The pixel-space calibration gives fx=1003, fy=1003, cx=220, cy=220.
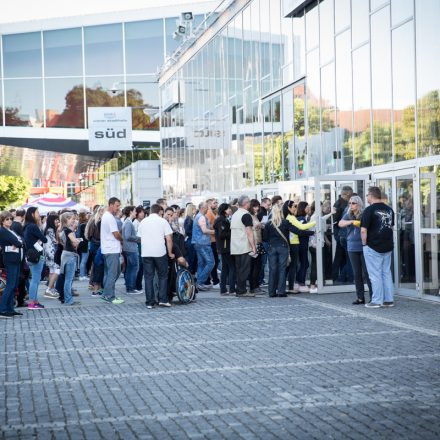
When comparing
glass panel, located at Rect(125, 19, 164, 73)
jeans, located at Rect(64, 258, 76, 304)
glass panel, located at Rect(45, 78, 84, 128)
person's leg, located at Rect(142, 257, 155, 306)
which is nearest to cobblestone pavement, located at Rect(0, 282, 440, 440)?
person's leg, located at Rect(142, 257, 155, 306)

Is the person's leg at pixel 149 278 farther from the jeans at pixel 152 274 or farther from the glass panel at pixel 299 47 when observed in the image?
the glass panel at pixel 299 47

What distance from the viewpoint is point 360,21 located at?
65.9 feet

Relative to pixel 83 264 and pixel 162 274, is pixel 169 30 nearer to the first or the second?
pixel 83 264

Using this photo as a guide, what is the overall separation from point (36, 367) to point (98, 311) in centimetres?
638

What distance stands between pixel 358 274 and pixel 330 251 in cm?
230

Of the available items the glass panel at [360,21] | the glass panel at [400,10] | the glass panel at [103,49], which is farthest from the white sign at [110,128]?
the glass panel at [400,10]

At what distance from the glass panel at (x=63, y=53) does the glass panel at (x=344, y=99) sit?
30.4 m

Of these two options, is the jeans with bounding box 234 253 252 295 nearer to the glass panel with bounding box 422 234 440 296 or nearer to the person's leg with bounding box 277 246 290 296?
the person's leg with bounding box 277 246 290 296

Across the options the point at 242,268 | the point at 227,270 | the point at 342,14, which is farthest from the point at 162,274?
the point at 342,14

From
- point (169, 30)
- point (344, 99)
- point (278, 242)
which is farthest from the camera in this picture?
point (169, 30)

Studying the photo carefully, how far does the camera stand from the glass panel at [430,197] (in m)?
16.3

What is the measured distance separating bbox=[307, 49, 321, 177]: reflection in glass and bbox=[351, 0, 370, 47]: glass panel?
249 centimetres

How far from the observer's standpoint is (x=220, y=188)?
1319 inches

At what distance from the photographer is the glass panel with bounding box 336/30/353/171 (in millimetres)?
20781
